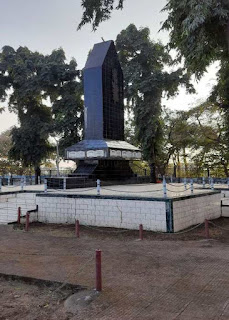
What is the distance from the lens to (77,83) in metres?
A: 34.2

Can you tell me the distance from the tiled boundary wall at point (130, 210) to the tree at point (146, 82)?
610 inches

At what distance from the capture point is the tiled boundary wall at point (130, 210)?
11641mm

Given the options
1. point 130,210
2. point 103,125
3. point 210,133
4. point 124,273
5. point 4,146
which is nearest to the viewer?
point 124,273

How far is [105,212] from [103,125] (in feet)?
32.8

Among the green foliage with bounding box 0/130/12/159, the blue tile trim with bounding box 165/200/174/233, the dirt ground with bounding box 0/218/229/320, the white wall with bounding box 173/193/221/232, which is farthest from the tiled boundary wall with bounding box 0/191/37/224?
the green foliage with bounding box 0/130/12/159

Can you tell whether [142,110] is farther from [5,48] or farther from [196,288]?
[196,288]

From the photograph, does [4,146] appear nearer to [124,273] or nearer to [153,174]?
[153,174]

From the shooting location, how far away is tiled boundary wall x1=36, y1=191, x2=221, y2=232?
38.2 ft

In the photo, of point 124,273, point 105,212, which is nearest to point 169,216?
point 105,212

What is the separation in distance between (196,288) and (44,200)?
9.79m

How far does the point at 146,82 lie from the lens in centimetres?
2928

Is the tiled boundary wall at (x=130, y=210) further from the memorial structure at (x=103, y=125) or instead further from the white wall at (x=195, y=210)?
the memorial structure at (x=103, y=125)

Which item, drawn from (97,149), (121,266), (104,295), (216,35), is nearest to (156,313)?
(104,295)

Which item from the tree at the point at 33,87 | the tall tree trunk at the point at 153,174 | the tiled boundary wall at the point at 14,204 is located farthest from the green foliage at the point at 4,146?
A: the tiled boundary wall at the point at 14,204
